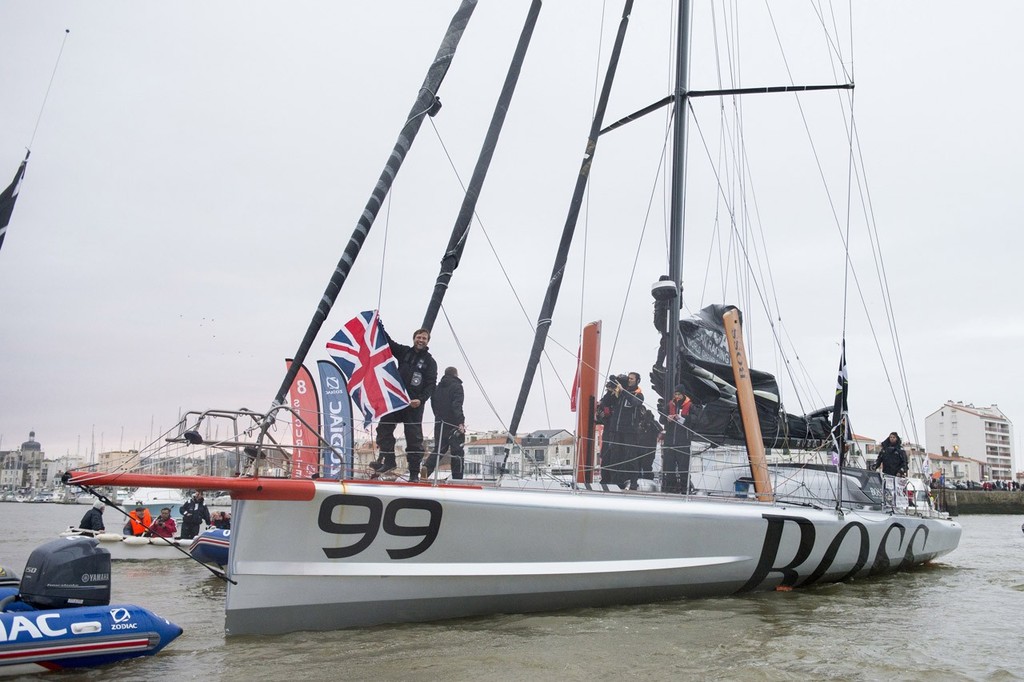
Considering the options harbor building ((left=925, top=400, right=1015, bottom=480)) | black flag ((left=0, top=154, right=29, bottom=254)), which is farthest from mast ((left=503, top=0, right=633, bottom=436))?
harbor building ((left=925, top=400, right=1015, bottom=480))

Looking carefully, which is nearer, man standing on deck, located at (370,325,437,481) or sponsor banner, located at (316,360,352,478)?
man standing on deck, located at (370,325,437,481)

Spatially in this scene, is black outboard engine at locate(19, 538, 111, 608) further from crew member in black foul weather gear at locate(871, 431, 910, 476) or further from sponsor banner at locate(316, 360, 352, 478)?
crew member in black foul weather gear at locate(871, 431, 910, 476)

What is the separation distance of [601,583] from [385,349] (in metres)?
3.06

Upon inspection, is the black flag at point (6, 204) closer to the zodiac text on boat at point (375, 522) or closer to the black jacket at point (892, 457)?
the zodiac text on boat at point (375, 522)

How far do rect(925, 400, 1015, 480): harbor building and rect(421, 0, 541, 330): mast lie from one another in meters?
115

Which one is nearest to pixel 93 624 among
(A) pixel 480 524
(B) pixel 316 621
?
(B) pixel 316 621

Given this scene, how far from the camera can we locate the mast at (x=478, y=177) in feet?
30.1

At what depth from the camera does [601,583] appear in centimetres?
795

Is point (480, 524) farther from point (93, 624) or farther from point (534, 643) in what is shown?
point (93, 624)

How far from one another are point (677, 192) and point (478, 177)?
300 centimetres

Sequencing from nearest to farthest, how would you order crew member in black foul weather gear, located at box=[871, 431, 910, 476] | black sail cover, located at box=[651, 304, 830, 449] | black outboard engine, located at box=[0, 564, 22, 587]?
black outboard engine, located at box=[0, 564, 22, 587] < black sail cover, located at box=[651, 304, 830, 449] < crew member in black foul weather gear, located at box=[871, 431, 910, 476]

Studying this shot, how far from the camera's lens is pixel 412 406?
26.4 feet

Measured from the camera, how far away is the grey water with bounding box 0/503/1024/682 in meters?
5.92

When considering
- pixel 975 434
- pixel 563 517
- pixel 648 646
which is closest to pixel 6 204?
pixel 563 517
